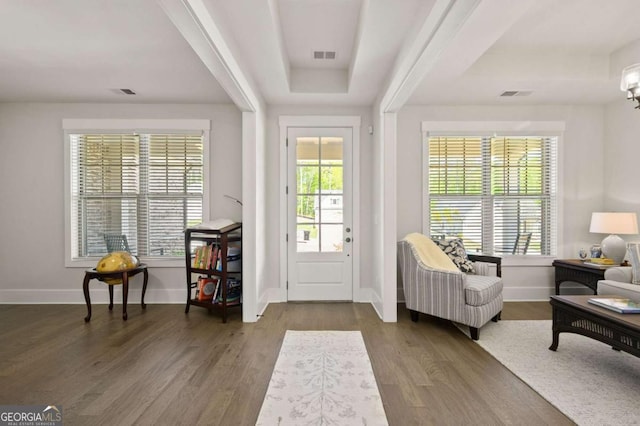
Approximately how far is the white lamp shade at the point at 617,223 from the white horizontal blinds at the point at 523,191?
55 centimetres

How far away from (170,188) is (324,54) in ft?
8.48

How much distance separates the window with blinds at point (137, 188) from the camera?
14.8 ft

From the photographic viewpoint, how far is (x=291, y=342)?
315 centimetres

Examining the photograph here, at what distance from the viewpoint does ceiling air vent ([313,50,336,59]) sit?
3.52 m

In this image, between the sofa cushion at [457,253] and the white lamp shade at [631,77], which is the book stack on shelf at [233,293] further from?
the white lamp shade at [631,77]

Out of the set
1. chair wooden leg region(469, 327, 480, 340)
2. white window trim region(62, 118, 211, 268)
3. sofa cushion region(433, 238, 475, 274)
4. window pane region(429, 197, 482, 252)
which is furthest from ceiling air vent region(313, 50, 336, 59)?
chair wooden leg region(469, 327, 480, 340)

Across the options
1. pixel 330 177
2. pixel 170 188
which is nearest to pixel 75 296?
pixel 170 188

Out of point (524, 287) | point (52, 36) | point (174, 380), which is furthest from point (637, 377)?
point (52, 36)

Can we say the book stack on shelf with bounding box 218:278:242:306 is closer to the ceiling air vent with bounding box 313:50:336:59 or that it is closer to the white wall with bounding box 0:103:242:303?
the white wall with bounding box 0:103:242:303

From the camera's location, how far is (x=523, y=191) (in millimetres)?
4574

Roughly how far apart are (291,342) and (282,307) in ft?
3.74

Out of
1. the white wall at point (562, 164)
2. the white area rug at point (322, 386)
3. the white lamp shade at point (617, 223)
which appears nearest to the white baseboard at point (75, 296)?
the white area rug at point (322, 386)

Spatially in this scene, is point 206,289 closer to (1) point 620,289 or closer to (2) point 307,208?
(2) point 307,208

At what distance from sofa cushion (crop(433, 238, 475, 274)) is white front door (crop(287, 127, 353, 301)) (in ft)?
3.80
